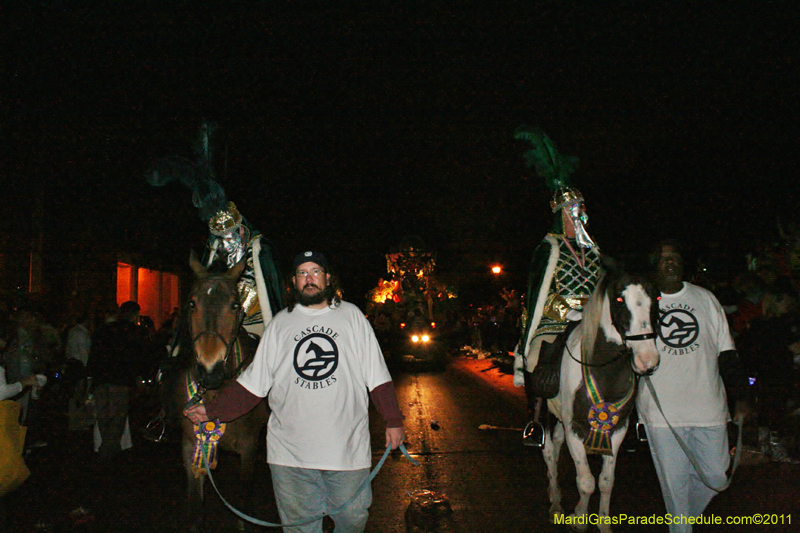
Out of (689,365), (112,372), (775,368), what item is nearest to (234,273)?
(689,365)

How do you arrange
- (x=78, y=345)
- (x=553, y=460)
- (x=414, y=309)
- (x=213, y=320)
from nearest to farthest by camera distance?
1. (x=213, y=320)
2. (x=553, y=460)
3. (x=78, y=345)
4. (x=414, y=309)

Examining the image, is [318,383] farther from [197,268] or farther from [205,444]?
[197,268]

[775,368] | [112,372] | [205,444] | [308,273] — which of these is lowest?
[205,444]

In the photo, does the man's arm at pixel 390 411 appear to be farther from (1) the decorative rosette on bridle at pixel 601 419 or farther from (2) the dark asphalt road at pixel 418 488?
(2) the dark asphalt road at pixel 418 488

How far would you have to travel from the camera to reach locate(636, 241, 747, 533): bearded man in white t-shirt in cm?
485

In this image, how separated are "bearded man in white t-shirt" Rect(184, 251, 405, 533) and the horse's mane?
215 centimetres

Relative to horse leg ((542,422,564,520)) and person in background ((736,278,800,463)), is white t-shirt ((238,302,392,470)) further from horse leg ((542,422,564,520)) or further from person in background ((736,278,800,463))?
person in background ((736,278,800,463))

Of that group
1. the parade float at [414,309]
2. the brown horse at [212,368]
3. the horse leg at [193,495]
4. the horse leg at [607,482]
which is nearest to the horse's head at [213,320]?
the brown horse at [212,368]

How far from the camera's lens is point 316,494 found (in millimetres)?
4137

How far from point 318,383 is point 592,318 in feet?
8.57

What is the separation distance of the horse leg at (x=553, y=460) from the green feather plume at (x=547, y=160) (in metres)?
2.63

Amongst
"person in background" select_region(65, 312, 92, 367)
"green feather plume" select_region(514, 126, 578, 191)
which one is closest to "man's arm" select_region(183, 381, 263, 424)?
"green feather plume" select_region(514, 126, 578, 191)

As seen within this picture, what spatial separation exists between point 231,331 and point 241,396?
1.04 metres

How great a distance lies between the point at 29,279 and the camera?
16.6m
